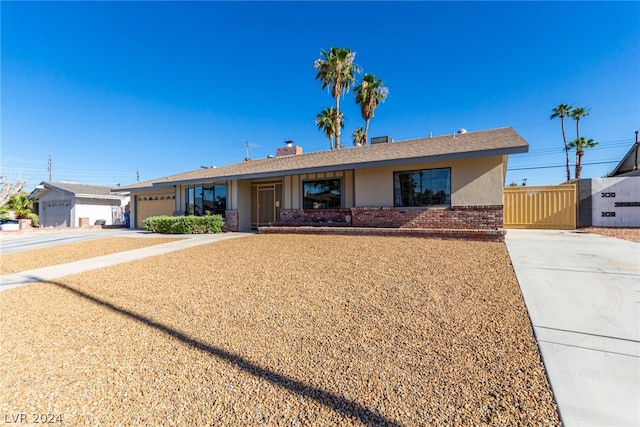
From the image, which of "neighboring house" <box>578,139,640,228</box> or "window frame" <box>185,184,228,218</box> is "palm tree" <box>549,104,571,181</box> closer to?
"neighboring house" <box>578,139,640,228</box>

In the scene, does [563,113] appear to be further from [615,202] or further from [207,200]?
[207,200]

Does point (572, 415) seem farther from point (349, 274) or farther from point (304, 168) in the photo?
point (304, 168)

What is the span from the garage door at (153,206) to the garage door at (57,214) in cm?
762

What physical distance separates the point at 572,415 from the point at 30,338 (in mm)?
5267

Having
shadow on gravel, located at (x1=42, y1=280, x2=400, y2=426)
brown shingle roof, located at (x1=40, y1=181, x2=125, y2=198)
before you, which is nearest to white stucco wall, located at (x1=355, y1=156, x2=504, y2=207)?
shadow on gravel, located at (x1=42, y1=280, x2=400, y2=426)

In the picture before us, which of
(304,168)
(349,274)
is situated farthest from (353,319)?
(304,168)

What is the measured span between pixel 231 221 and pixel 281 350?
43.0 feet

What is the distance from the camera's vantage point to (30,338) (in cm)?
346

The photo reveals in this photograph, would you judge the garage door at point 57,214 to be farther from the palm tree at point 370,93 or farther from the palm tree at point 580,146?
the palm tree at point 580,146

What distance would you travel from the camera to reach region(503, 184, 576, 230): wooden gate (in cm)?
1223

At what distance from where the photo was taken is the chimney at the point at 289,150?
18859 millimetres

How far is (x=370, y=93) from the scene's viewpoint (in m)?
22.4

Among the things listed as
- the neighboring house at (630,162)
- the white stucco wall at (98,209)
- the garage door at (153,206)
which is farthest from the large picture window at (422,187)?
Answer: the white stucco wall at (98,209)

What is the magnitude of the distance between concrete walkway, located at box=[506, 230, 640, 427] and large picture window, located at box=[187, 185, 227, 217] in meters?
13.6
